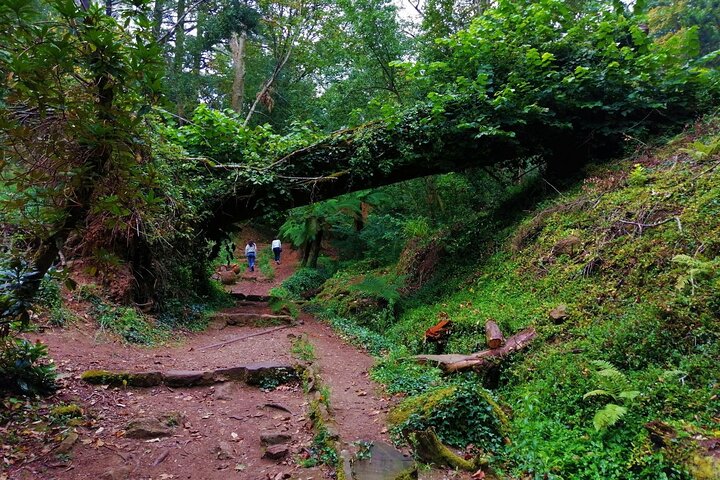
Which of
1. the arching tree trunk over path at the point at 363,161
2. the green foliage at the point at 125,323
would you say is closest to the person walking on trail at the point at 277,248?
the arching tree trunk over path at the point at 363,161

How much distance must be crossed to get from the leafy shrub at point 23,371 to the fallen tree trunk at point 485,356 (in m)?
4.74

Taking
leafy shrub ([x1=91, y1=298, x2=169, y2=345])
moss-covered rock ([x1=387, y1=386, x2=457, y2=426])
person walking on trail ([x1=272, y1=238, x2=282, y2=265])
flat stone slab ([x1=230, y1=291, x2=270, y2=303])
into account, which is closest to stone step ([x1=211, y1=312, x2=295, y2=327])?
leafy shrub ([x1=91, y1=298, x2=169, y2=345])

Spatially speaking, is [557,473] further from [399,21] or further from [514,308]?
[399,21]

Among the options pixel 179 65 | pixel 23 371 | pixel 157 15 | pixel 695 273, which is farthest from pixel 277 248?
pixel 695 273

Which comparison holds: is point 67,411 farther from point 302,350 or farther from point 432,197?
point 432,197

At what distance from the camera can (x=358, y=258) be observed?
1748 centimetres

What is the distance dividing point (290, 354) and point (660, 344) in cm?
531

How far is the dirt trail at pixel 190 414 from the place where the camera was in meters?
3.73

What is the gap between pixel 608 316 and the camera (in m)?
5.04

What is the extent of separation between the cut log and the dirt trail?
5.81 feet

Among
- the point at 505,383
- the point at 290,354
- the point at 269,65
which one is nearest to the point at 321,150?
the point at 290,354

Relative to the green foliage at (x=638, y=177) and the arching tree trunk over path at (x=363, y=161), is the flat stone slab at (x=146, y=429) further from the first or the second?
the green foliage at (x=638, y=177)

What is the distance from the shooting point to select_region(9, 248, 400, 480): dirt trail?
3.73m

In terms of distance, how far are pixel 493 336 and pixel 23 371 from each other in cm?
562
